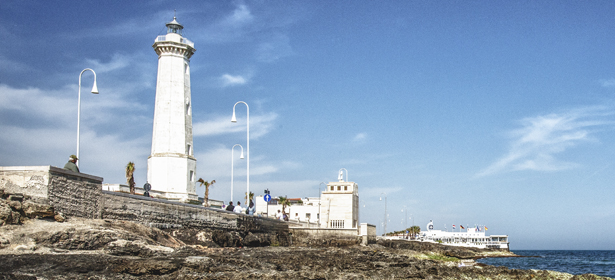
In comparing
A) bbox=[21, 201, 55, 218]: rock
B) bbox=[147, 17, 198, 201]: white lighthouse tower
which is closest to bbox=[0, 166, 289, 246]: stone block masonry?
bbox=[21, 201, 55, 218]: rock

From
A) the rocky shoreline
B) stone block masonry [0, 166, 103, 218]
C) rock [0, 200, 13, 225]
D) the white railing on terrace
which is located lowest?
the rocky shoreline

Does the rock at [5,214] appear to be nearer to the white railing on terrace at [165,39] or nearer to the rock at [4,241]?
the rock at [4,241]

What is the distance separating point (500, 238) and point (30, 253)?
116 meters

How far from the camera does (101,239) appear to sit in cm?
1338

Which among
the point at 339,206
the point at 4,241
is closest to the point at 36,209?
the point at 4,241

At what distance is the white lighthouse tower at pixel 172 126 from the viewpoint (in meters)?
40.3

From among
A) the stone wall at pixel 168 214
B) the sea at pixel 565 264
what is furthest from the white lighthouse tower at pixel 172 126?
the sea at pixel 565 264

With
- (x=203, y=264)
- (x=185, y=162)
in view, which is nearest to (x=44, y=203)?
(x=203, y=264)

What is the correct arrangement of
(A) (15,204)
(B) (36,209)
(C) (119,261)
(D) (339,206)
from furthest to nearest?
(D) (339,206)
(B) (36,209)
(A) (15,204)
(C) (119,261)

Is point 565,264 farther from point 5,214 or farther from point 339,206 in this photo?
point 5,214

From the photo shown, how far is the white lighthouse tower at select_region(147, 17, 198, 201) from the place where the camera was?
4034 cm

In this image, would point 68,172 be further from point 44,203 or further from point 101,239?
point 101,239

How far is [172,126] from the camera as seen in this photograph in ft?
134

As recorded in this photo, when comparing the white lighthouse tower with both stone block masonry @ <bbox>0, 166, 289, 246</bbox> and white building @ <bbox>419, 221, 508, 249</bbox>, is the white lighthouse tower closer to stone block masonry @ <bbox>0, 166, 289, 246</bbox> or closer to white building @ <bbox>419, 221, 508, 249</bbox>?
stone block masonry @ <bbox>0, 166, 289, 246</bbox>
